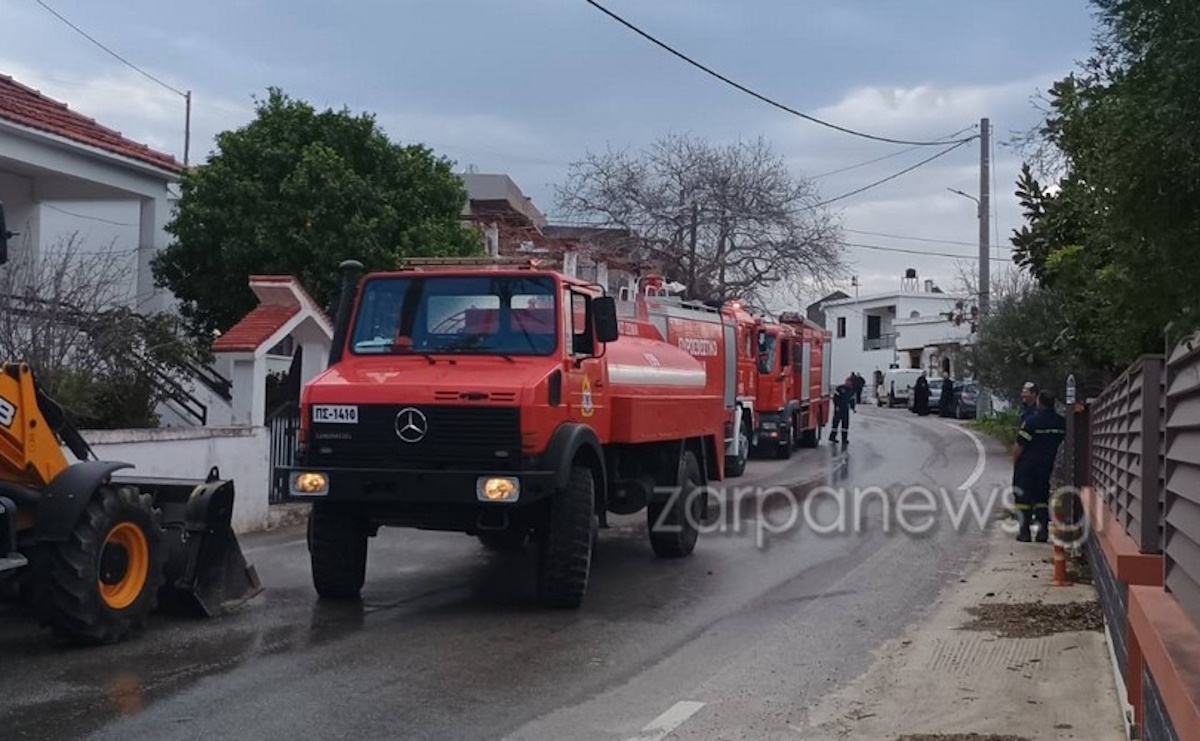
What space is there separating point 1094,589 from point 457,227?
13.7m

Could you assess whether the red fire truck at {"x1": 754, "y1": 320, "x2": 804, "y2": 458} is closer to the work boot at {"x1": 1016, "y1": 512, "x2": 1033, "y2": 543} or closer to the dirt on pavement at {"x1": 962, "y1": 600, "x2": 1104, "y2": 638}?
the work boot at {"x1": 1016, "y1": 512, "x2": 1033, "y2": 543}

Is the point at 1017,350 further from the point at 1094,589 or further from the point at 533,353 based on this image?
the point at 533,353

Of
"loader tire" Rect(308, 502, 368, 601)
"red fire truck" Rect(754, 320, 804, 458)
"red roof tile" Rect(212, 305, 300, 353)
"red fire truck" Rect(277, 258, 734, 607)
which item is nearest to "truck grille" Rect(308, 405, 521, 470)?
"red fire truck" Rect(277, 258, 734, 607)

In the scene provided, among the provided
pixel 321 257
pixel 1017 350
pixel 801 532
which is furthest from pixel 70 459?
pixel 1017 350

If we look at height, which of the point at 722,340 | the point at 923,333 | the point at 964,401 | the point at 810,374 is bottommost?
the point at 964,401

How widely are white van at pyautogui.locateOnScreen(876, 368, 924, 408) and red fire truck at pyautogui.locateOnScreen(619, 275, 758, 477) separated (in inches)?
1201

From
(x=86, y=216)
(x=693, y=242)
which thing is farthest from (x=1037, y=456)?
(x=693, y=242)

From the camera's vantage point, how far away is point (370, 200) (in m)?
21.3

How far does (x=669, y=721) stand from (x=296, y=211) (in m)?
15.1

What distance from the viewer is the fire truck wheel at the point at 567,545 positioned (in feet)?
33.9

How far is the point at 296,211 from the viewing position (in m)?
21.0

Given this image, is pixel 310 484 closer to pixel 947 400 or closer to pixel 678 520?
pixel 678 520

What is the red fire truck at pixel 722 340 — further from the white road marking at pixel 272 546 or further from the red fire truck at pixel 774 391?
the white road marking at pixel 272 546

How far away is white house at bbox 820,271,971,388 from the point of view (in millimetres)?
70625
